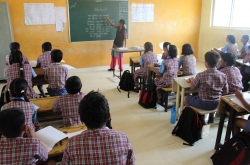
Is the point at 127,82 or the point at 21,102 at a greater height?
the point at 21,102

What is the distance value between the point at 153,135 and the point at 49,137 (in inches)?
62.2

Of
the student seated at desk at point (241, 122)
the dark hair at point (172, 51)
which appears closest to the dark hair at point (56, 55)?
the dark hair at point (172, 51)

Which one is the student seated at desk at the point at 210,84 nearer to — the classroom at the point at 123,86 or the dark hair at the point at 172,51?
the classroom at the point at 123,86

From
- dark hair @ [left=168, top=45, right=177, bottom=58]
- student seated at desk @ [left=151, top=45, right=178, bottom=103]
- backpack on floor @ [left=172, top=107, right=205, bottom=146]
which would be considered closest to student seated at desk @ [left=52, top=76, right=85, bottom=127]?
backpack on floor @ [left=172, top=107, right=205, bottom=146]

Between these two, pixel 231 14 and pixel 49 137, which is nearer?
pixel 49 137

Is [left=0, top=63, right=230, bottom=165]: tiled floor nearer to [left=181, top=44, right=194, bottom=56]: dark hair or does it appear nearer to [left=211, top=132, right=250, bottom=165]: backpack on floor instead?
[left=211, top=132, right=250, bottom=165]: backpack on floor

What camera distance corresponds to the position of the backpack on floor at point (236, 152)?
192 cm

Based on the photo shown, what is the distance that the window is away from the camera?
6.00 metres

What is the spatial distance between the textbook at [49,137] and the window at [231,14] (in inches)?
241

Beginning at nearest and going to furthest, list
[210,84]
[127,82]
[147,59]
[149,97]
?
[210,84] → [149,97] → [147,59] → [127,82]

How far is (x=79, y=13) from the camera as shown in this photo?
5.80 metres

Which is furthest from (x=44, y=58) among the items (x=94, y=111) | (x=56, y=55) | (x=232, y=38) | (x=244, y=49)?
(x=244, y=49)

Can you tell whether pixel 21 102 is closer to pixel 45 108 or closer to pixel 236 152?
pixel 45 108

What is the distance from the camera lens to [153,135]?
2.88 meters
